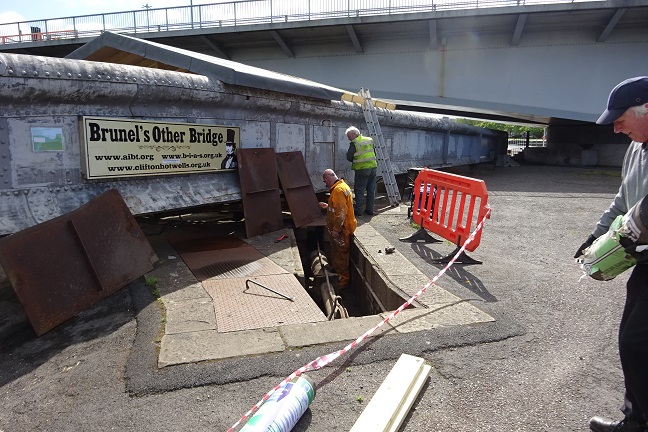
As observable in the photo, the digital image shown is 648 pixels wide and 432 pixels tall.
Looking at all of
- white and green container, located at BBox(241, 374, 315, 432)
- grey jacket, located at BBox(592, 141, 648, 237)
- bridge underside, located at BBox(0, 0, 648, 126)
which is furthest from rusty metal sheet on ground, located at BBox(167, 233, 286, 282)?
bridge underside, located at BBox(0, 0, 648, 126)

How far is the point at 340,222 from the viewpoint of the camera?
22.2 feet

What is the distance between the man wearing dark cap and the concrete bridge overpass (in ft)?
53.8

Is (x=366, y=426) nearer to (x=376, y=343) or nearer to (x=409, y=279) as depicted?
(x=376, y=343)

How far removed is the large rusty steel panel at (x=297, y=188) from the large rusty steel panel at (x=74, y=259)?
2.94m

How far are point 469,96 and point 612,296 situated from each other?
1612 cm

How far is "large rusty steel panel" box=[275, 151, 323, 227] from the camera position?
23.8 ft

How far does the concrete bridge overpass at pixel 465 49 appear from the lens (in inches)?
658

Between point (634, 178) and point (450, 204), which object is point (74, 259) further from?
point (450, 204)

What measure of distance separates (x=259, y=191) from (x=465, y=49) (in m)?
15.4

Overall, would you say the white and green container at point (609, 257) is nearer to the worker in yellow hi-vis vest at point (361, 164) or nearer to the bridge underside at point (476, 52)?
the worker in yellow hi-vis vest at point (361, 164)

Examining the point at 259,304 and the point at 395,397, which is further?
the point at 259,304

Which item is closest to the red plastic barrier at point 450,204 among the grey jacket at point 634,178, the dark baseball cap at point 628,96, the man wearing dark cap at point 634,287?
the grey jacket at point 634,178

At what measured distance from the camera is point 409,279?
4926 mm

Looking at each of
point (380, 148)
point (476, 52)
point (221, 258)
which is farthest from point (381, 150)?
point (476, 52)
